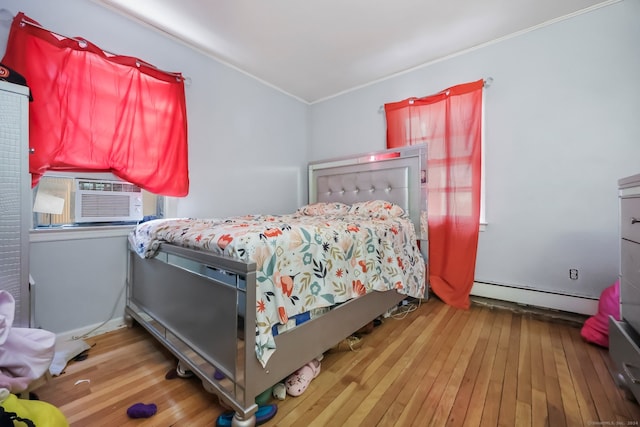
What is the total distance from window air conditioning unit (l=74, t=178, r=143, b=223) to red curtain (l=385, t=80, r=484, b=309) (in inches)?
99.2

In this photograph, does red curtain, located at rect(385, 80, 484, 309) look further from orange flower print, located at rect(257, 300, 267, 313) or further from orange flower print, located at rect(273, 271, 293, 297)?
orange flower print, located at rect(257, 300, 267, 313)

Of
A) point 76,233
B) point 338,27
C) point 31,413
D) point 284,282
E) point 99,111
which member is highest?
point 338,27

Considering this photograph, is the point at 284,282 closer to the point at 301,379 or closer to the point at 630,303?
the point at 301,379

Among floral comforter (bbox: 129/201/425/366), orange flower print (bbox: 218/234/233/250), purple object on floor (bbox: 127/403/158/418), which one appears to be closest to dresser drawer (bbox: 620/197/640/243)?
floral comforter (bbox: 129/201/425/366)

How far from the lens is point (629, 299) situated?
1.22 meters

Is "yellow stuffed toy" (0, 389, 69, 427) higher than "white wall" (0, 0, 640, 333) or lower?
lower

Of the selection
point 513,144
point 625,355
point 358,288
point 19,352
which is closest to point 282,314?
point 358,288

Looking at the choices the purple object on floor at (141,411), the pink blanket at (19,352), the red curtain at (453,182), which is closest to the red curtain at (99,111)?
the pink blanket at (19,352)

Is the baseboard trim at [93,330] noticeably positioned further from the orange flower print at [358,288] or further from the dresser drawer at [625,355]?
the dresser drawer at [625,355]

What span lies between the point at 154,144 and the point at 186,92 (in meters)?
0.58

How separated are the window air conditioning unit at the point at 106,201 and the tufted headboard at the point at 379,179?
5.95 ft

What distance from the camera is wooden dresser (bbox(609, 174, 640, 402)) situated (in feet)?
3.59

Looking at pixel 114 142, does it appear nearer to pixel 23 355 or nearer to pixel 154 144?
pixel 154 144

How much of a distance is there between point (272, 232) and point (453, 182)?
1.93 meters
